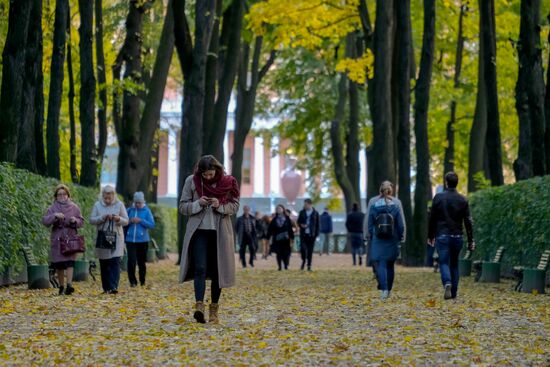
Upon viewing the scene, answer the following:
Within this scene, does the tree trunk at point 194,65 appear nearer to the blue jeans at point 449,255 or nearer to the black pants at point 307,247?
the black pants at point 307,247

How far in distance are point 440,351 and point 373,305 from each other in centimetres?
743

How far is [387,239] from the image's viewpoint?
2248 cm

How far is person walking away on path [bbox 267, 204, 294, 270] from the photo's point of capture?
3747cm

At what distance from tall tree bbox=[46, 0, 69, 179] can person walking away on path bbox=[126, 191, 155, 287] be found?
6.85m

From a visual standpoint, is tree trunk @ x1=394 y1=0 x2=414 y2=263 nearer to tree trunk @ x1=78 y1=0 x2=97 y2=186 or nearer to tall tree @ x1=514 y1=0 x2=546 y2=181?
tall tree @ x1=514 y1=0 x2=546 y2=181

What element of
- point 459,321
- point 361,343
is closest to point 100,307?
point 459,321

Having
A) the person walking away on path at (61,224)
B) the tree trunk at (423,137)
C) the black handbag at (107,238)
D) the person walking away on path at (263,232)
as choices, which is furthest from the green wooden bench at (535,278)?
the person walking away on path at (263,232)

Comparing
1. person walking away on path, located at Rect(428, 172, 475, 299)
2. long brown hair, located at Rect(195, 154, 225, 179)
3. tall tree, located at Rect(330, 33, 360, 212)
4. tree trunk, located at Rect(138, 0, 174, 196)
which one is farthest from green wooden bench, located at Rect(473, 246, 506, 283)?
tall tree, located at Rect(330, 33, 360, 212)

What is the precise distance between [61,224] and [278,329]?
25.8ft

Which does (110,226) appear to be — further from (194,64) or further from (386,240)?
(194,64)

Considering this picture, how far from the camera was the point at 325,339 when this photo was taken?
46.3 feet

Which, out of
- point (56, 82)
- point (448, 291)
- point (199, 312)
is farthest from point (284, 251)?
point (199, 312)

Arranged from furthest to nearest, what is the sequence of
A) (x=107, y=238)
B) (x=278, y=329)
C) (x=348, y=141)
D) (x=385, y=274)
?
(x=348, y=141)
(x=107, y=238)
(x=385, y=274)
(x=278, y=329)

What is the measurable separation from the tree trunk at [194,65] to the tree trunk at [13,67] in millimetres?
8300
